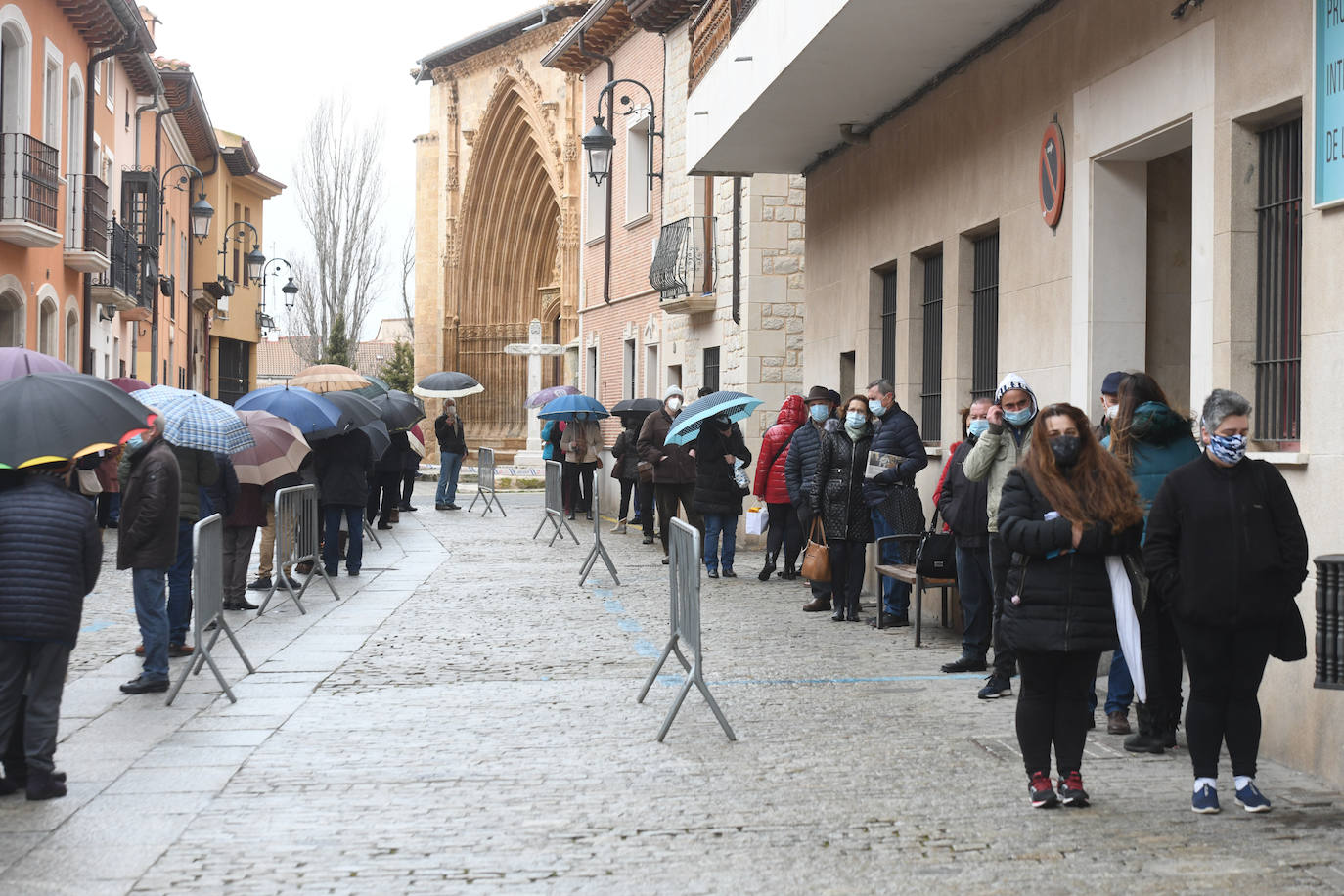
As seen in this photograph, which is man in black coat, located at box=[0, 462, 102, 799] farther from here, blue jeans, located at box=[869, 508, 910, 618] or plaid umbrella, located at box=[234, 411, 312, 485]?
blue jeans, located at box=[869, 508, 910, 618]

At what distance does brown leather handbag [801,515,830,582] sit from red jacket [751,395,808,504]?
225cm

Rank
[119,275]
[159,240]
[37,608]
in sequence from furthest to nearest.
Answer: [159,240] → [119,275] → [37,608]

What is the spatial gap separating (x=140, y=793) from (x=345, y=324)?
50.2m

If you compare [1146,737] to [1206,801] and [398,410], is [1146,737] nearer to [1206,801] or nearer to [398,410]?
[1206,801]

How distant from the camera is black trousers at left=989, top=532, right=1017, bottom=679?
6699mm

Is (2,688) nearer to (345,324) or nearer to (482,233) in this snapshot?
(482,233)

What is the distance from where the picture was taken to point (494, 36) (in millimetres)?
43469

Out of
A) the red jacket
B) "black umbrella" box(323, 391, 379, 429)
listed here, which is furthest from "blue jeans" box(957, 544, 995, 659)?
"black umbrella" box(323, 391, 379, 429)

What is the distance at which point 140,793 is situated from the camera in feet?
21.3

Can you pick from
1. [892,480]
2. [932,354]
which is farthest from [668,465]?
[892,480]

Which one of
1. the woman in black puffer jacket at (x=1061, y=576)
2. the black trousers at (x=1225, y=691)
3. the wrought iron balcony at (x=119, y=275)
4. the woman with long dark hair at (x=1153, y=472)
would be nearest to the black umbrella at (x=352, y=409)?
the woman with long dark hair at (x=1153, y=472)

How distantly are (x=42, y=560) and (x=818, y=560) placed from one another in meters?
7.16

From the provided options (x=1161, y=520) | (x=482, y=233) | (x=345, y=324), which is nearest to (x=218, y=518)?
(x=1161, y=520)

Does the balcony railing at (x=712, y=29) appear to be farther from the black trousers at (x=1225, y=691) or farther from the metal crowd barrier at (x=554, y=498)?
the black trousers at (x=1225, y=691)
